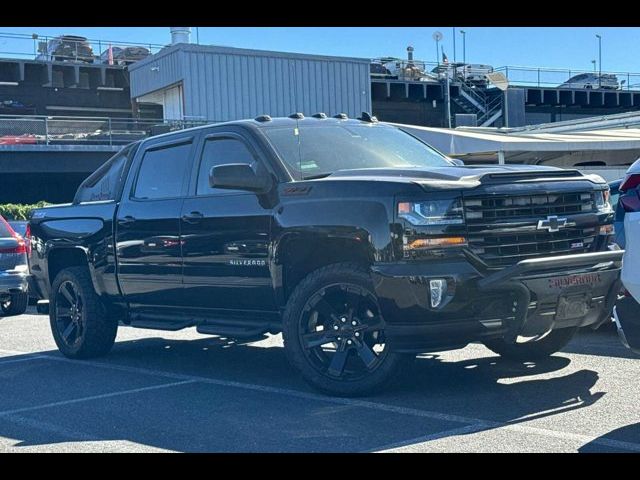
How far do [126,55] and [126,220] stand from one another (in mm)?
40247

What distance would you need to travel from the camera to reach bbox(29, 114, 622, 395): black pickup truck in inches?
226

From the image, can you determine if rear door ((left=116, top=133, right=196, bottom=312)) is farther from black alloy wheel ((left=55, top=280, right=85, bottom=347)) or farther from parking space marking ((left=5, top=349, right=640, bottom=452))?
black alloy wheel ((left=55, top=280, right=85, bottom=347))

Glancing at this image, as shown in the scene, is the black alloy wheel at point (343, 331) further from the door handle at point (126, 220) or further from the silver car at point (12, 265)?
the silver car at point (12, 265)

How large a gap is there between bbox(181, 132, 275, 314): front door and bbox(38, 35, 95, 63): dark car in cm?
3958

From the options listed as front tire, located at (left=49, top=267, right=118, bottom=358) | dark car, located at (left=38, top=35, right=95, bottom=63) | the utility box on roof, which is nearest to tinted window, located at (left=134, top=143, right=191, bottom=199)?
front tire, located at (left=49, top=267, right=118, bottom=358)

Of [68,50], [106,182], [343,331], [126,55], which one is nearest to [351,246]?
[343,331]

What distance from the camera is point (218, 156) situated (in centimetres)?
739

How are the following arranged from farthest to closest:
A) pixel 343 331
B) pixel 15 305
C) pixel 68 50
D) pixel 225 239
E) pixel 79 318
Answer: pixel 68 50
pixel 15 305
pixel 79 318
pixel 225 239
pixel 343 331

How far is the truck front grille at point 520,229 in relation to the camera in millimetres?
5840

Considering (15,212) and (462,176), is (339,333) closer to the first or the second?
(462,176)

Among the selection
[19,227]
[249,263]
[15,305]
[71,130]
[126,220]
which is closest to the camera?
[249,263]

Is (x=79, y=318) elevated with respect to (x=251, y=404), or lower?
elevated

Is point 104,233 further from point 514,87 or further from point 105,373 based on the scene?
point 514,87

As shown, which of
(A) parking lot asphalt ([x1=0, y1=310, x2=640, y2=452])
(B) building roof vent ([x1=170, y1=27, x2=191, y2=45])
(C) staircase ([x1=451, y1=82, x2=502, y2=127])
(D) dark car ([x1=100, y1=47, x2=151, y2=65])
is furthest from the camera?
(C) staircase ([x1=451, y1=82, x2=502, y2=127])
